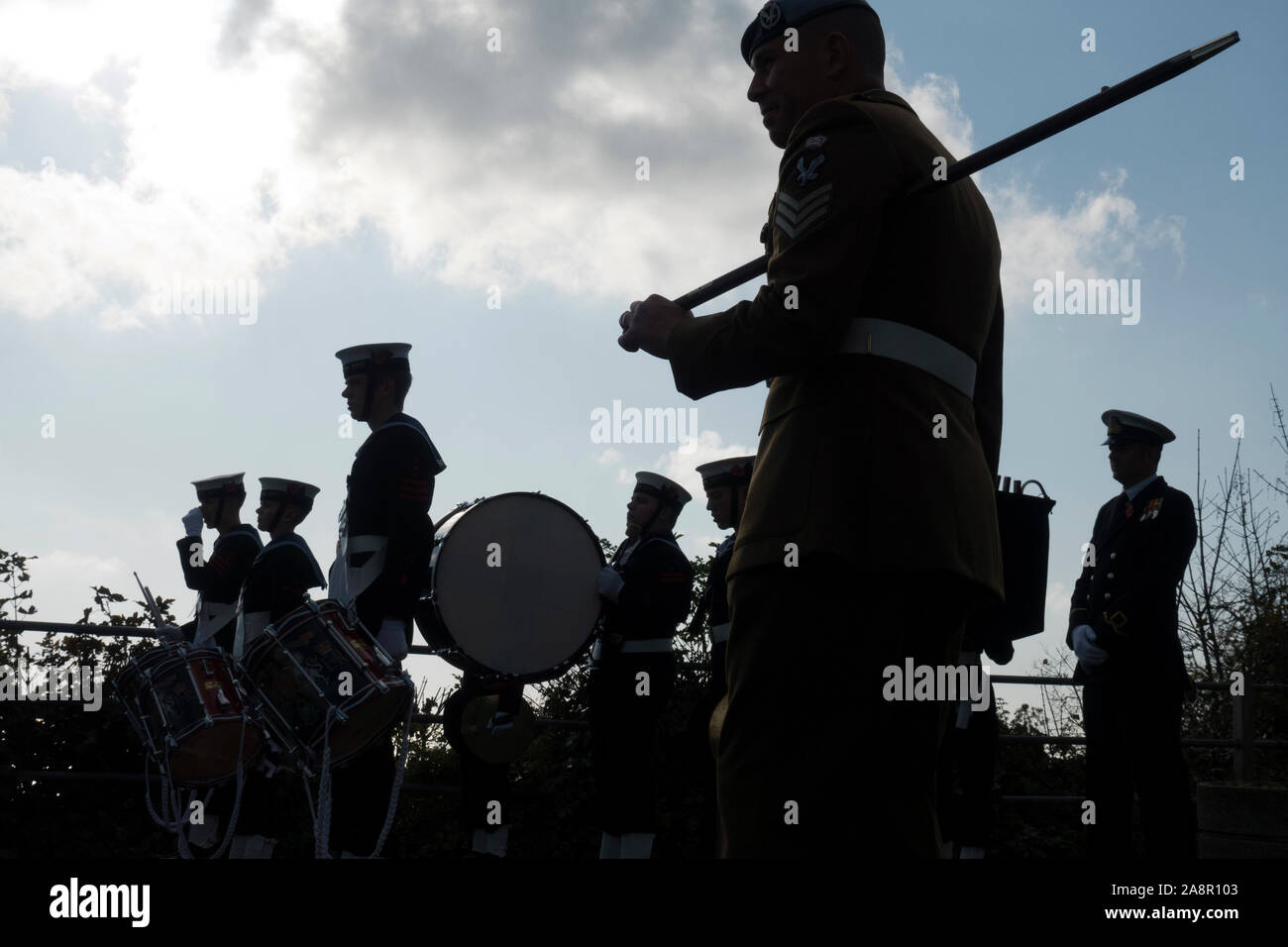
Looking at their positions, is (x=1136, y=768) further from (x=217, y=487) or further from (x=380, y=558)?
(x=217, y=487)

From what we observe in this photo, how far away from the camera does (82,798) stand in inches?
272

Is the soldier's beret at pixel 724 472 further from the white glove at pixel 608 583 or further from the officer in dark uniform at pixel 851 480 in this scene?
the officer in dark uniform at pixel 851 480

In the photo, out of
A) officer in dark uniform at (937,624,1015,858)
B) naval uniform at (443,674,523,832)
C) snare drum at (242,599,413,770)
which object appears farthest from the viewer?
officer in dark uniform at (937,624,1015,858)

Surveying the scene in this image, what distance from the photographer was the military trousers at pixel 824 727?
80.0 inches

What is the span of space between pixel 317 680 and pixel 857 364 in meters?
3.08

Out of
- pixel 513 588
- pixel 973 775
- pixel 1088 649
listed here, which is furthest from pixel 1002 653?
pixel 973 775

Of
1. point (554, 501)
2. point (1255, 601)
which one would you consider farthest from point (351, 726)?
point (1255, 601)

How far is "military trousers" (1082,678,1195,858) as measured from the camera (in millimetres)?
5355

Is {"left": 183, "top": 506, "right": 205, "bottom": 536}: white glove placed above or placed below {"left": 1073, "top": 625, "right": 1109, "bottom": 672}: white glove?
above

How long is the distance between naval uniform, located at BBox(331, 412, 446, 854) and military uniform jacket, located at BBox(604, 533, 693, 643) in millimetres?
1498

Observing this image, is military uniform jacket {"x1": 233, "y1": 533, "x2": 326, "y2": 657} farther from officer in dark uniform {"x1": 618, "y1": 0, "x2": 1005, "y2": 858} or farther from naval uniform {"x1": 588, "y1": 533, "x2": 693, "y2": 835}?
officer in dark uniform {"x1": 618, "y1": 0, "x2": 1005, "y2": 858}

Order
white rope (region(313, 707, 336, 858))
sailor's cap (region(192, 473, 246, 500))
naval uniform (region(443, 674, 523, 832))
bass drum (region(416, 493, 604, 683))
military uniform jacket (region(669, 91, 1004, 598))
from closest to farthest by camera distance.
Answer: military uniform jacket (region(669, 91, 1004, 598)) → white rope (region(313, 707, 336, 858)) → bass drum (region(416, 493, 604, 683)) → naval uniform (region(443, 674, 523, 832)) → sailor's cap (region(192, 473, 246, 500))

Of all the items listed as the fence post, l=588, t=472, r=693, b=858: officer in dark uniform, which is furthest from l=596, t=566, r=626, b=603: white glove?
the fence post

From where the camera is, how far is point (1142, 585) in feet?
19.4
